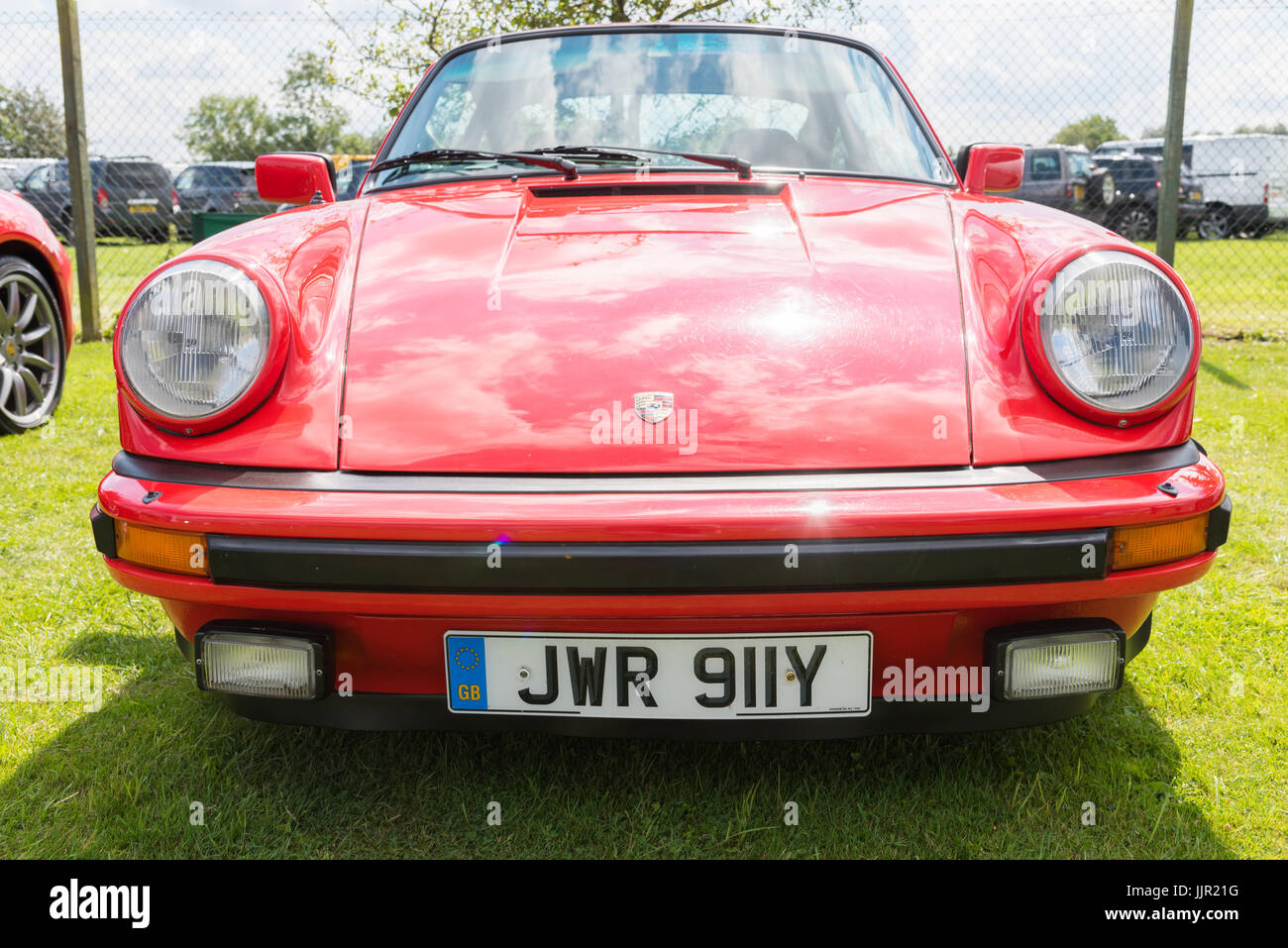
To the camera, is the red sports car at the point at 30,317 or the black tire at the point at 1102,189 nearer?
the red sports car at the point at 30,317

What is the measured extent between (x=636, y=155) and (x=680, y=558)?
1.30 m

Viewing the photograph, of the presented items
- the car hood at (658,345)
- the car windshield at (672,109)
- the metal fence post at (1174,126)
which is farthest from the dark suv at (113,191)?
the car hood at (658,345)

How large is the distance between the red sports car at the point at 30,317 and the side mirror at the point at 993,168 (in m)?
3.87

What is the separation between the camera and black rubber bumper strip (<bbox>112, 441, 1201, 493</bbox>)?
1.53m

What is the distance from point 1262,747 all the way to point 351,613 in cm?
176

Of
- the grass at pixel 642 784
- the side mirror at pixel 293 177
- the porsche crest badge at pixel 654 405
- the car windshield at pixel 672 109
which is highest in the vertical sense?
the car windshield at pixel 672 109

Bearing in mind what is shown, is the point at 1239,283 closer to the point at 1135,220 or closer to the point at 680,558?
the point at 1135,220

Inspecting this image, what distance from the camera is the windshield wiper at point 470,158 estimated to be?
7.80ft

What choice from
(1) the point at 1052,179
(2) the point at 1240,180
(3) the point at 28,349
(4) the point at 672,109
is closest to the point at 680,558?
(4) the point at 672,109

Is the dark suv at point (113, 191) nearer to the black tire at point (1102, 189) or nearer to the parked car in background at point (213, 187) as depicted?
the parked car in background at point (213, 187)

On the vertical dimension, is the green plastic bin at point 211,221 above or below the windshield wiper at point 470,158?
below

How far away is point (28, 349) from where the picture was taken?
460 cm

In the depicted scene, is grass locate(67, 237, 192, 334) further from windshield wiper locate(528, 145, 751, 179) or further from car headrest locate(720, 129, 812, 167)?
car headrest locate(720, 129, 812, 167)
